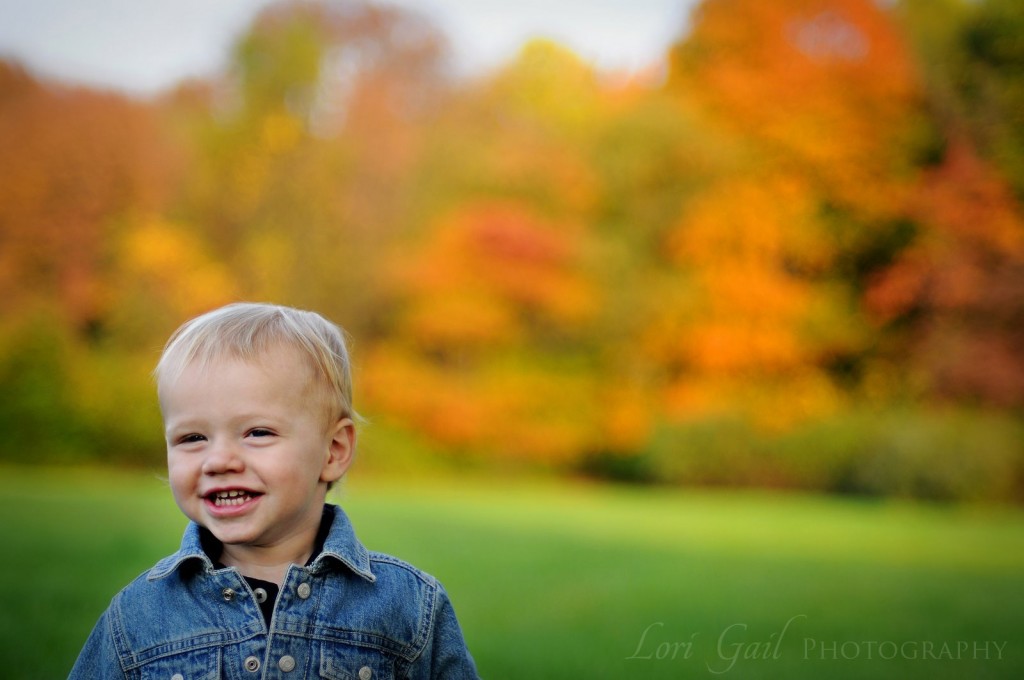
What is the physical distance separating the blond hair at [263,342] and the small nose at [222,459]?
0.17 m

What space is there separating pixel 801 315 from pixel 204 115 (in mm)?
11967

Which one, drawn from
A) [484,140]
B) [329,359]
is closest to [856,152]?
[484,140]

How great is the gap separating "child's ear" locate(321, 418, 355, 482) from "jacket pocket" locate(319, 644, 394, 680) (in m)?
0.36

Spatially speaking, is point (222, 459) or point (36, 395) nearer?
point (222, 459)

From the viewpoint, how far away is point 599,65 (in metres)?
22.2

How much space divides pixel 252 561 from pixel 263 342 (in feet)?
1.52

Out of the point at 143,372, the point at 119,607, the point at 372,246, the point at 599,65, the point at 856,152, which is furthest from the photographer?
the point at 599,65

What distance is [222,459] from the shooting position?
80.1 inches

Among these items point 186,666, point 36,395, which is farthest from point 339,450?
point 36,395

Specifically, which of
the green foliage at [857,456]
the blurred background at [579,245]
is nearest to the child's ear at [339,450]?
the blurred background at [579,245]

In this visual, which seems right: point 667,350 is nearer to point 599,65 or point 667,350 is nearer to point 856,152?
point 856,152

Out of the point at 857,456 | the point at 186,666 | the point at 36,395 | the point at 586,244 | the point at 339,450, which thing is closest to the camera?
the point at 186,666

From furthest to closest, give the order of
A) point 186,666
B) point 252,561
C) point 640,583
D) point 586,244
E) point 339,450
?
point 586,244 → point 640,583 → point 339,450 → point 252,561 → point 186,666

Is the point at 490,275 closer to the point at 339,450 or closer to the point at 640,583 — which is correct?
the point at 640,583
